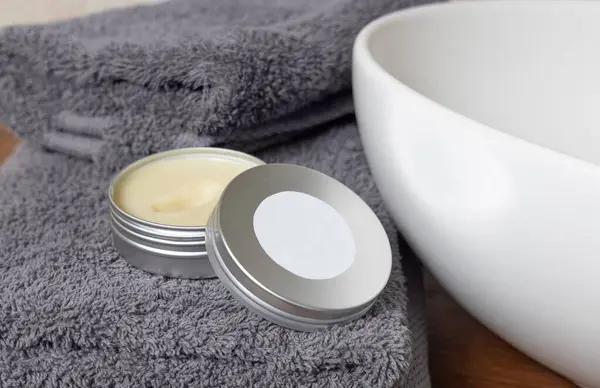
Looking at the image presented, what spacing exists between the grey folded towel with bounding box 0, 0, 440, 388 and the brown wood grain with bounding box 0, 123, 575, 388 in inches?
1.3

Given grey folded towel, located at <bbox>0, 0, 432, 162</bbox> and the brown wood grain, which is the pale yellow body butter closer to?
grey folded towel, located at <bbox>0, 0, 432, 162</bbox>

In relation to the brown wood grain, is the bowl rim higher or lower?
higher

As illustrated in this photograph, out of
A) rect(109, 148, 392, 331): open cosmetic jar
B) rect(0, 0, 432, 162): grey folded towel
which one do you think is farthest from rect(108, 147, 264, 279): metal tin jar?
rect(0, 0, 432, 162): grey folded towel

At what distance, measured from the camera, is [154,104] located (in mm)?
449

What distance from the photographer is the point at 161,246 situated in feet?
1.06

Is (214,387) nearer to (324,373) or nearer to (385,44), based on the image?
(324,373)

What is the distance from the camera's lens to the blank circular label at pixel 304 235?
301 mm

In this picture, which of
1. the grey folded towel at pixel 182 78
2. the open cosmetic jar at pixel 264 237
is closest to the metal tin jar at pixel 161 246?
the open cosmetic jar at pixel 264 237

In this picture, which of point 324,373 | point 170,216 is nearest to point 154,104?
point 170,216

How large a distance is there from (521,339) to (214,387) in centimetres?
16

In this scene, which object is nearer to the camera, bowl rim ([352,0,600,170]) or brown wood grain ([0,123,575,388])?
bowl rim ([352,0,600,170])

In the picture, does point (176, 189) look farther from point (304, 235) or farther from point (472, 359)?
point (472, 359)

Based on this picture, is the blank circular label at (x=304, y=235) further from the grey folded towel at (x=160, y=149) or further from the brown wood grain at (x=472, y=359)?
the brown wood grain at (x=472, y=359)

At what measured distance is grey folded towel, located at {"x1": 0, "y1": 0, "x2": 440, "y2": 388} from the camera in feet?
0.96
